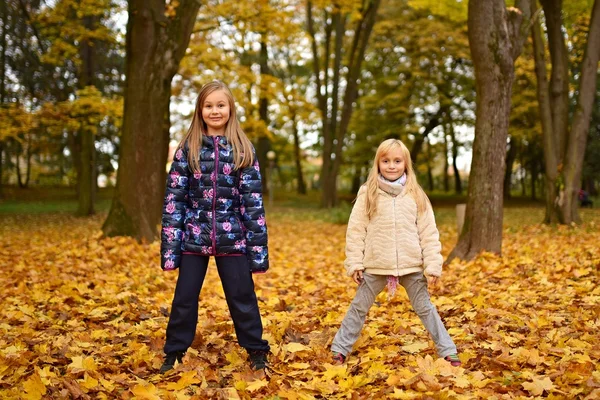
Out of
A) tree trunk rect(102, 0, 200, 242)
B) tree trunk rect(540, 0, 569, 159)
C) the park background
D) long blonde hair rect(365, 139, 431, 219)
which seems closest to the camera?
the park background

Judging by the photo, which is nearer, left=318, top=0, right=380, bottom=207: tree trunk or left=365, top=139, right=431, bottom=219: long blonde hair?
left=365, top=139, right=431, bottom=219: long blonde hair

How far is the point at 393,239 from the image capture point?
161 inches

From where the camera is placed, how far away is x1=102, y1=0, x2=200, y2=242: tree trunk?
10.5m

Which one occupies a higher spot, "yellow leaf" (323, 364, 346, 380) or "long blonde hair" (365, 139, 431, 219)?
"long blonde hair" (365, 139, 431, 219)

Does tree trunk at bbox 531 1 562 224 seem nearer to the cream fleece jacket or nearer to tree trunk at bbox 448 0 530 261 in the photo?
tree trunk at bbox 448 0 530 261

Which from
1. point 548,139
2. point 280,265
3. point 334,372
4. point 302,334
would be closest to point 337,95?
point 548,139

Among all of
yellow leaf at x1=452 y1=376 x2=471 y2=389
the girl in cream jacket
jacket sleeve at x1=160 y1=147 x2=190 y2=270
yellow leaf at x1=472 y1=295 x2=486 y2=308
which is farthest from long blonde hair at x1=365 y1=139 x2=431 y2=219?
yellow leaf at x1=472 y1=295 x2=486 y2=308

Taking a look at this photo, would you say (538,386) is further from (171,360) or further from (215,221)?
(171,360)

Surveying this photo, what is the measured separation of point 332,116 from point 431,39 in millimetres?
6607

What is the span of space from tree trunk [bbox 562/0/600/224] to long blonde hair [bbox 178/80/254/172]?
11600 millimetres

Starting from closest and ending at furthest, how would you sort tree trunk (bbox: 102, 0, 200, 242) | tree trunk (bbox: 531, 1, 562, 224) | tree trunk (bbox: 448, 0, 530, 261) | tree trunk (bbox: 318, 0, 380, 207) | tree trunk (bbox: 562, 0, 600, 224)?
1. tree trunk (bbox: 448, 0, 530, 261)
2. tree trunk (bbox: 102, 0, 200, 242)
3. tree trunk (bbox: 562, 0, 600, 224)
4. tree trunk (bbox: 531, 1, 562, 224)
5. tree trunk (bbox: 318, 0, 380, 207)

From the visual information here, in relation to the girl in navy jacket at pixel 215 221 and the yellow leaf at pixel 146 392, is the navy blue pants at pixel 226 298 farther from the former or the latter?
the yellow leaf at pixel 146 392

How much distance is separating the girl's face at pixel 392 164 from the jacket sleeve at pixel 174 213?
53.5 inches

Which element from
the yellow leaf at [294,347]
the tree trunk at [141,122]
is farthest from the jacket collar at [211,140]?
the tree trunk at [141,122]
